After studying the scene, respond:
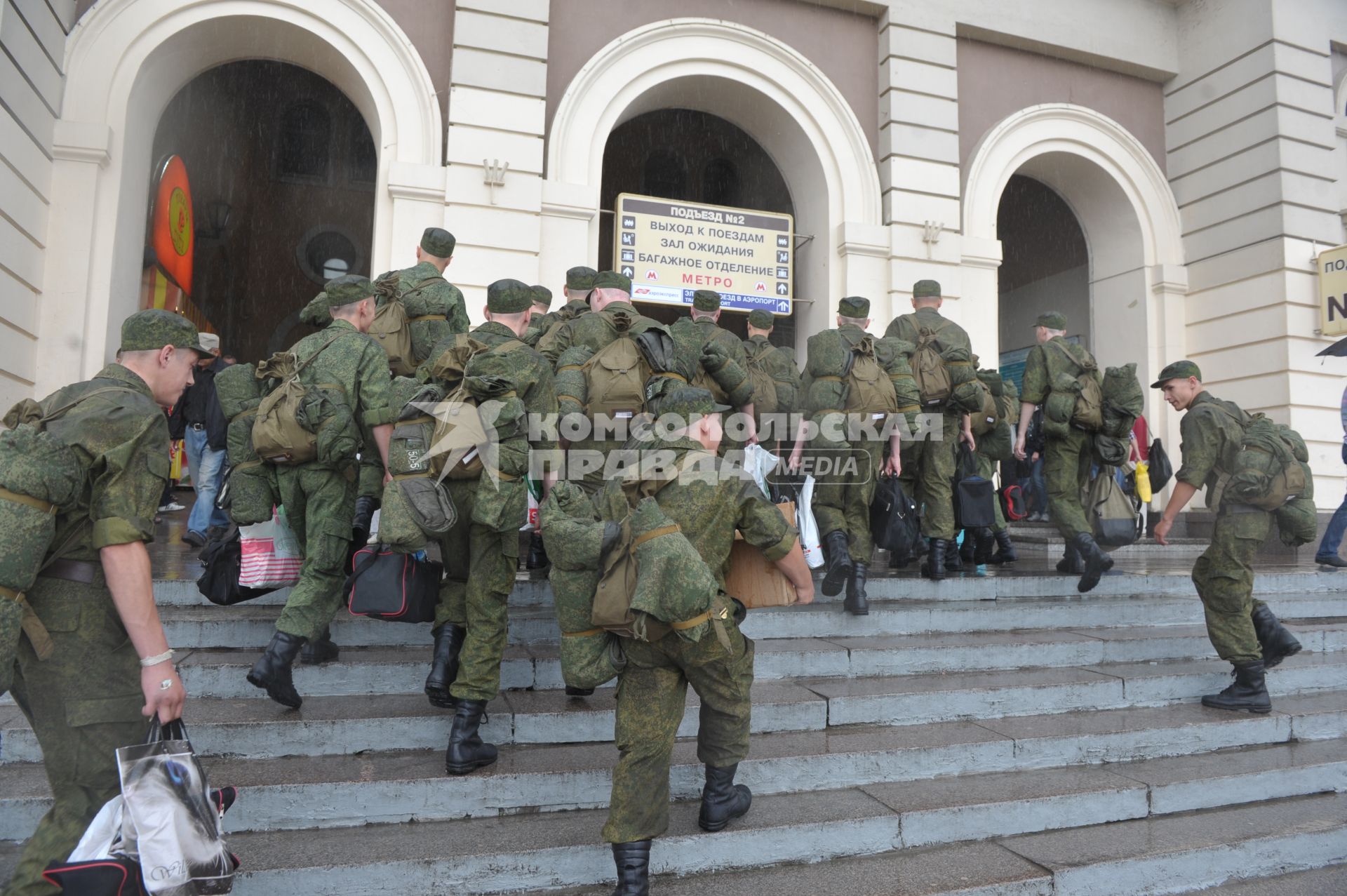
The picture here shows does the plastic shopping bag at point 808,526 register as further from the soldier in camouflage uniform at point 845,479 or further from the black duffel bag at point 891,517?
the black duffel bag at point 891,517

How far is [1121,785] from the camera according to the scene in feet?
13.1

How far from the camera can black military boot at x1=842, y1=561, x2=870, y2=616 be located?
18.0 feet

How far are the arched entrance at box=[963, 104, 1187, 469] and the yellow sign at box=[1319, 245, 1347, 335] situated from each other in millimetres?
1668

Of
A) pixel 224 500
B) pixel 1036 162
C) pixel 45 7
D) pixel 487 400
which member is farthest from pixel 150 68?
pixel 1036 162

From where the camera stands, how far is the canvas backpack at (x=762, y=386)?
6910 mm

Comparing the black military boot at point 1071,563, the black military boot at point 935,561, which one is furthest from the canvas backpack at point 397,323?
the black military boot at point 1071,563

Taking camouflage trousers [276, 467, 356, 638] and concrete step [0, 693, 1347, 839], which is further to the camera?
camouflage trousers [276, 467, 356, 638]

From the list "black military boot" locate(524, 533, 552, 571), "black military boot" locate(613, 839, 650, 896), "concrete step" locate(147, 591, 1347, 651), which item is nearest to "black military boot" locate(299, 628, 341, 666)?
"concrete step" locate(147, 591, 1347, 651)

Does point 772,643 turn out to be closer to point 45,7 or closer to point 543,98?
point 543,98

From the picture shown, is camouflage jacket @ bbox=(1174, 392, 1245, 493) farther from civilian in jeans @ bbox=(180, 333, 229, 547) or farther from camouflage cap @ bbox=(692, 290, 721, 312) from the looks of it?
civilian in jeans @ bbox=(180, 333, 229, 547)

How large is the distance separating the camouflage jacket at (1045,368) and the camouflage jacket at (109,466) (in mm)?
6113

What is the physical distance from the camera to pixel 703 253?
10.4 m

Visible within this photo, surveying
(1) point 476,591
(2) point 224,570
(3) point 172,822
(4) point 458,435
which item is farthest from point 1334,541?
(3) point 172,822

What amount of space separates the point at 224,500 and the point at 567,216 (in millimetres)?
6119
